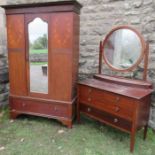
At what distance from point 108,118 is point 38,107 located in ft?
3.29

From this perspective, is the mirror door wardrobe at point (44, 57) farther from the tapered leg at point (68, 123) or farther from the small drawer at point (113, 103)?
the small drawer at point (113, 103)

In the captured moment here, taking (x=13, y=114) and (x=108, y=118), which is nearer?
(x=108, y=118)

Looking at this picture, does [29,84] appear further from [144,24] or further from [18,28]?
[144,24]

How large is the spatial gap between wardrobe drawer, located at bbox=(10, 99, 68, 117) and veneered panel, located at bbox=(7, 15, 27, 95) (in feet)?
0.49

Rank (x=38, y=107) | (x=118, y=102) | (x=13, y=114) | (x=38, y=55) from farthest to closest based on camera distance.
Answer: (x=13, y=114)
(x=38, y=107)
(x=38, y=55)
(x=118, y=102)

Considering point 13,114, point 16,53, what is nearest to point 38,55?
point 16,53

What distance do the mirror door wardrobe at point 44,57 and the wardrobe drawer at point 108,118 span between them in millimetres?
210

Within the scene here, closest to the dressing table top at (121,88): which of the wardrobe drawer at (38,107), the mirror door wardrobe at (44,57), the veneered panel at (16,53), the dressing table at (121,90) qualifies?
the dressing table at (121,90)

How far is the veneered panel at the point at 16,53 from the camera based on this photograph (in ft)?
8.40

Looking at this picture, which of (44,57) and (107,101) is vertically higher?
(44,57)

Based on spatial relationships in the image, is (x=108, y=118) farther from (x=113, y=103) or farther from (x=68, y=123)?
(x=68, y=123)

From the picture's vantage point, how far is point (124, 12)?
2.70 meters

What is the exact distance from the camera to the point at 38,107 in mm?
2732

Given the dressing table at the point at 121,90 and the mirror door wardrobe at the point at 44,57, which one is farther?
the mirror door wardrobe at the point at 44,57
